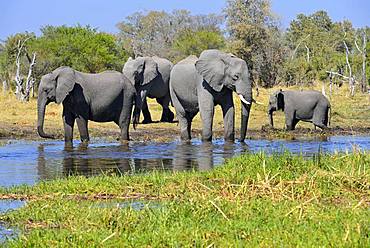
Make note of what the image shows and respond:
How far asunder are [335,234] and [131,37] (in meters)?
68.0

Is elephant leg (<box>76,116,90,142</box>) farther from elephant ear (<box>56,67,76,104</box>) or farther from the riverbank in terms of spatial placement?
the riverbank

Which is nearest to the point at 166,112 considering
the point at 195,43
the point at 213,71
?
the point at 213,71

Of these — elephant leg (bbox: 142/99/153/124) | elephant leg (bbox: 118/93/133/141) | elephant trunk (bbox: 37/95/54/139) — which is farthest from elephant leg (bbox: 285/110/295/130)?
elephant trunk (bbox: 37/95/54/139)

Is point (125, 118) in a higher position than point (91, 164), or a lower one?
higher

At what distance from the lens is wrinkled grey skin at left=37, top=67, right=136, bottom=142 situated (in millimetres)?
16891

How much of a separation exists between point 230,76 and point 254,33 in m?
19.6

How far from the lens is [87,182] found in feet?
30.6

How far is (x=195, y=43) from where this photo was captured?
2191 inches

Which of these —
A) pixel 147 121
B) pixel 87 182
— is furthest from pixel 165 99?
pixel 87 182

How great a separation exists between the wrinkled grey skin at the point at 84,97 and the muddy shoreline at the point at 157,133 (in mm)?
922

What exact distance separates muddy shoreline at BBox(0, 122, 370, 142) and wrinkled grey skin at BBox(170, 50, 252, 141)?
3.81 ft

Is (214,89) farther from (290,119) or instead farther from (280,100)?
(280,100)

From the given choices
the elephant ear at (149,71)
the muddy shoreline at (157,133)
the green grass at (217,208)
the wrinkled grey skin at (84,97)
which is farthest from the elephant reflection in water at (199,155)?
the elephant ear at (149,71)

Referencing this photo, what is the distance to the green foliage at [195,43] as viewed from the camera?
5491cm
